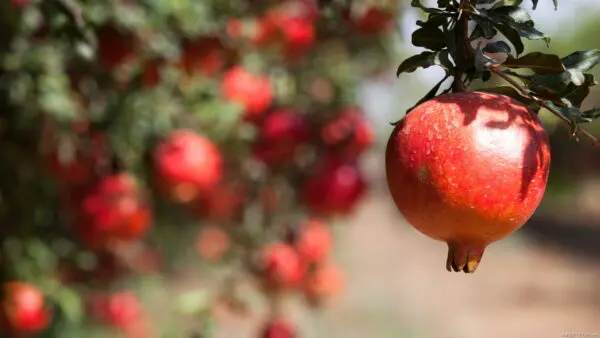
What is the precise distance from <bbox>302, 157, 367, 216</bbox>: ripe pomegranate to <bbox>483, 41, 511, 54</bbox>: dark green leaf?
149 cm

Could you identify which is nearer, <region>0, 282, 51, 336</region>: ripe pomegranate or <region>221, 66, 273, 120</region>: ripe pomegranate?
<region>0, 282, 51, 336</region>: ripe pomegranate

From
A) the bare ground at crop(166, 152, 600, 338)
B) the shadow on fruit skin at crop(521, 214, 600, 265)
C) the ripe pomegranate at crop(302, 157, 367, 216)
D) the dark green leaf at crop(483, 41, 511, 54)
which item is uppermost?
the dark green leaf at crop(483, 41, 511, 54)

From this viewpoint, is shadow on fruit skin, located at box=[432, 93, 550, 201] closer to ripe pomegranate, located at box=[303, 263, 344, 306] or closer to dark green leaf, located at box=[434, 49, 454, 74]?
dark green leaf, located at box=[434, 49, 454, 74]

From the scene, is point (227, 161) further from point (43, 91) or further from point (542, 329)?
point (542, 329)

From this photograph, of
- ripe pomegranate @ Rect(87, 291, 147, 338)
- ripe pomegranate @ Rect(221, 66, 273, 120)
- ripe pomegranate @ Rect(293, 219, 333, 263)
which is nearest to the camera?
ripe pomegranate @ Rect(221, 66, 273, 120)

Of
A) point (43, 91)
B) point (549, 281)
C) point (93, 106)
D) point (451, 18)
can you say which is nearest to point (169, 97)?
point (93, 106)

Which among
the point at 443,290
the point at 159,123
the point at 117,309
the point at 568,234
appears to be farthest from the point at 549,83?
the point at 568,234

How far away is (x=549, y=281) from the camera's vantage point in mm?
9086

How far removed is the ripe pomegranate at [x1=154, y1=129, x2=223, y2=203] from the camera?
6.71 ft

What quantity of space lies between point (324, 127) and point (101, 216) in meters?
0.69

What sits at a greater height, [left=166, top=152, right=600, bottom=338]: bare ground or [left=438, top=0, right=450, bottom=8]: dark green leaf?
[left=438, top=0, right=450, bottom=8]: dark green leaf

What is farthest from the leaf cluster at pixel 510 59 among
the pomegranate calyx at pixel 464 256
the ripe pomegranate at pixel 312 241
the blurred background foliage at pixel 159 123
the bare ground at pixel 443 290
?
the bare ground at pixel 443 290

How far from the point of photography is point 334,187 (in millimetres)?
2309

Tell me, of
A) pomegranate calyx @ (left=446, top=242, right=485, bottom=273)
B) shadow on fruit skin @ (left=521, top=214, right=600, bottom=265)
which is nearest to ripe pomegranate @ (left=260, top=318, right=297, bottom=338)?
pomegranate calyx @ (left=446, top=242, right=485, bottom=273)
